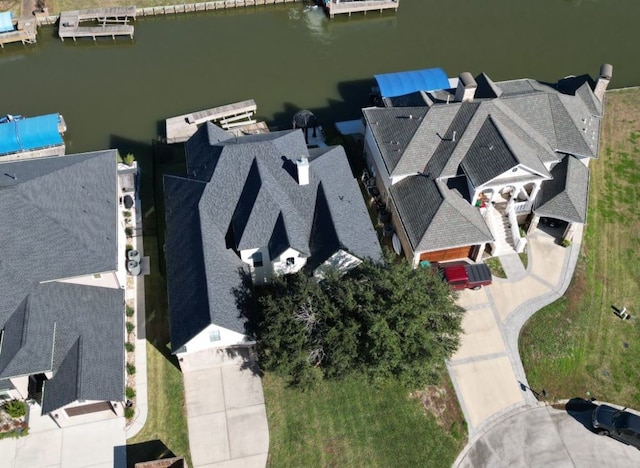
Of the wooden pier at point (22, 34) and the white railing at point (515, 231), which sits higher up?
the wooden pier at point (22, 34)

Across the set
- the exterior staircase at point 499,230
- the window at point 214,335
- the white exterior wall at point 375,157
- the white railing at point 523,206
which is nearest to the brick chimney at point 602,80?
the white railing at point 523,206

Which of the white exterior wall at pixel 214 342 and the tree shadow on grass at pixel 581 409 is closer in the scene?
the white exterior wall at pixel 214 342

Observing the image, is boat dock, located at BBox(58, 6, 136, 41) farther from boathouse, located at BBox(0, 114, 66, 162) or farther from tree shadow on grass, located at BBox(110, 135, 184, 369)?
tree shadow on grass, located at BBox(110, 135, 184, 369)

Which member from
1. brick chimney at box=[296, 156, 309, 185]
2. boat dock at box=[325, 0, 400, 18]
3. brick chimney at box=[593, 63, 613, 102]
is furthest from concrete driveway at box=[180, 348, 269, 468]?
boat dock at box=[325, 0, 400, 18]

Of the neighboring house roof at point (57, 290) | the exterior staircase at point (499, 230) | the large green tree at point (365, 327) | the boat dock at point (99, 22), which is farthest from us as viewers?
the boat dock at point (99, 22)

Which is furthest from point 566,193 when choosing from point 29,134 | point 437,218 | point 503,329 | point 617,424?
point 29,134

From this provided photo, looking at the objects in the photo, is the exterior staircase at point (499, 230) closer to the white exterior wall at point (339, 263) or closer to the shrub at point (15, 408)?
the white exterior wall at point (339, 263)

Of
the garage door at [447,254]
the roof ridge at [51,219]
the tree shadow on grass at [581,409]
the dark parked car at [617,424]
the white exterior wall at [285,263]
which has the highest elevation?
the roof ridge at [51,219]
